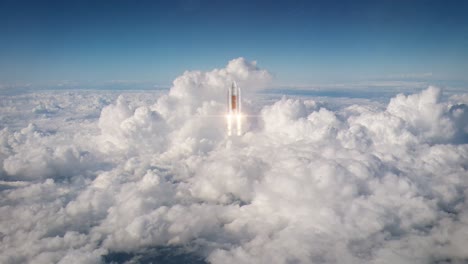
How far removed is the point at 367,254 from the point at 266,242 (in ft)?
190

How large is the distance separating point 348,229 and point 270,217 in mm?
52220

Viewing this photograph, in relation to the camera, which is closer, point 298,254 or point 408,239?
point 298,254

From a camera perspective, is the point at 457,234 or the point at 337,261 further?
the point at 457,234

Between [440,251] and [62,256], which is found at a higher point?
[62,256]

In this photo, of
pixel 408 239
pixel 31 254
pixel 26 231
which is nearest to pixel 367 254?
pixel 408 239

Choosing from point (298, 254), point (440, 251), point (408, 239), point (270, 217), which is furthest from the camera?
point (270, 217)

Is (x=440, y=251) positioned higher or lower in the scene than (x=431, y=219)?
lower

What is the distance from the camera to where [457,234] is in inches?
7603

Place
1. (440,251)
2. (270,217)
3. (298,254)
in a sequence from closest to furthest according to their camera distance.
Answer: (298,254) < (440,251) < (270,217)

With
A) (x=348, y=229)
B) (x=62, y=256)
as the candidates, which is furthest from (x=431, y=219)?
(x=62, y=256)

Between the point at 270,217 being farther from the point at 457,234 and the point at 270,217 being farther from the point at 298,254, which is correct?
the point at 457,234

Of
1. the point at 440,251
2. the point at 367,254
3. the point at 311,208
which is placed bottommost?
the point at 440,251

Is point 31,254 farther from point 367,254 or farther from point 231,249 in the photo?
point 367,254

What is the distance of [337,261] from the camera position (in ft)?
522
